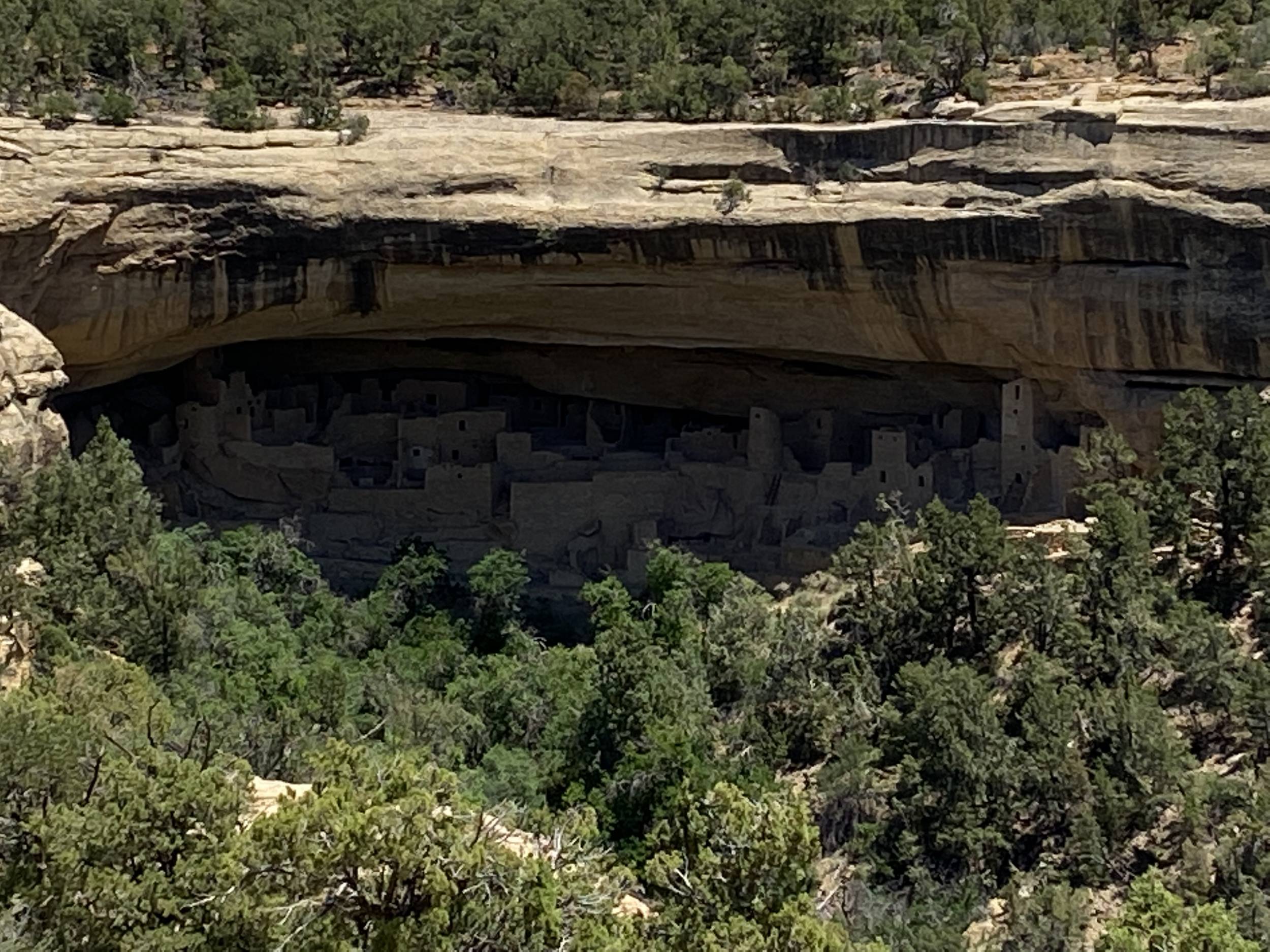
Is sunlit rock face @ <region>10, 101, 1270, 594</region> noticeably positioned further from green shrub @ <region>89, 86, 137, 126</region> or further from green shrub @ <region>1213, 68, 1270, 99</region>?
green shrub @ <region>1213, 68, 1270, 99</region>

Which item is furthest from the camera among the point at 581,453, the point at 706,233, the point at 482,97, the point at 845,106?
the point at 581,453

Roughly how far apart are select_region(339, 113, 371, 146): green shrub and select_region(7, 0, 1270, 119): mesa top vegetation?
113cm

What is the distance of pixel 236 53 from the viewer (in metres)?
20.2

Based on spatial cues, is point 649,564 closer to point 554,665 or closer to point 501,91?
point 554,665

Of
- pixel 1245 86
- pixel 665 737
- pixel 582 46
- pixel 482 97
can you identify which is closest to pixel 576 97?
pixel 482 97

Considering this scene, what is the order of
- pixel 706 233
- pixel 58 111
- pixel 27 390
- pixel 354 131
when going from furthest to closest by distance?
pixel 354 131 → pixel 706 233 → pixel 58 111 → pixel 27 390

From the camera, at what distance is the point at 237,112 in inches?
691

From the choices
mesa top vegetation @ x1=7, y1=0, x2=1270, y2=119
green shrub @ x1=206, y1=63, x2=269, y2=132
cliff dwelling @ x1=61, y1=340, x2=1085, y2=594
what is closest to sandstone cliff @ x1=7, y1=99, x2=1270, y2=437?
green shrub @ x1=206, y1=63, x2=269, y2=132

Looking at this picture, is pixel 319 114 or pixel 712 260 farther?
pixel 319 114

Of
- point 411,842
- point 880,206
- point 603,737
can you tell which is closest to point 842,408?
point 880,206

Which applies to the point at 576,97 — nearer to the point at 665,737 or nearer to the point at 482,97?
the point at 482,97

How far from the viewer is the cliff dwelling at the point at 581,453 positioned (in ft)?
61.0

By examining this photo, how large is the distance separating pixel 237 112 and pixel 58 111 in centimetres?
165

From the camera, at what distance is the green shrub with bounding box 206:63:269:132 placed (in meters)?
17.5
